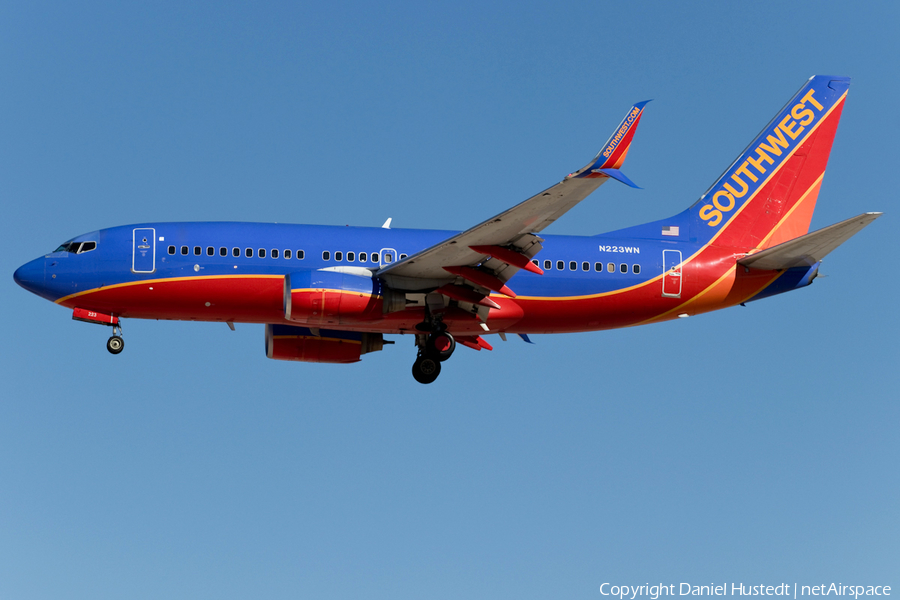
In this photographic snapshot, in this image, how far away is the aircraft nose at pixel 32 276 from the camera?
36156mm

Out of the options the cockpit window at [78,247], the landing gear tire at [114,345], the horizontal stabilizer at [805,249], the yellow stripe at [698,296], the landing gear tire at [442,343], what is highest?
the cockpit window at [78,247]

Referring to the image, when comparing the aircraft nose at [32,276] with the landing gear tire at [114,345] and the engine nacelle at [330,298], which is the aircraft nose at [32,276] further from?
the engine nacelle at [330,298]

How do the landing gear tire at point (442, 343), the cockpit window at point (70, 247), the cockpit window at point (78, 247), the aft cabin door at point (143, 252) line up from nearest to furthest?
the aft cabin door at point (143, 252)
the cockpit window at point (78, 247)
the cockpit window at point (70, 247)
the landing gear tire at point (442, 343)

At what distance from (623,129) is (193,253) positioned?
15.2 m

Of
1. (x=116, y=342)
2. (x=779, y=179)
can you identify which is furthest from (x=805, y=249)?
(x=116, y=342)

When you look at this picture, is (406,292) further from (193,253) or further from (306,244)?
(193,253)

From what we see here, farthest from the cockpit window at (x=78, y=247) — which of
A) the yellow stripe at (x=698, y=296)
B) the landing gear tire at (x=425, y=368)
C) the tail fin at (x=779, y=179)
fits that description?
the tail fin at (x=779, y=179)

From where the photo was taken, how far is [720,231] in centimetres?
4016

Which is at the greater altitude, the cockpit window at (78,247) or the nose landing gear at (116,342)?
the cockpit window at (78,247)

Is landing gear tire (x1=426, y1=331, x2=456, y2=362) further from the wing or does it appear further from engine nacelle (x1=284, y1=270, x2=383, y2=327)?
engine nacelle (x1=284, y1=270, x2=383, y2=327)

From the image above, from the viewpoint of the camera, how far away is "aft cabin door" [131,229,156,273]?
118ft

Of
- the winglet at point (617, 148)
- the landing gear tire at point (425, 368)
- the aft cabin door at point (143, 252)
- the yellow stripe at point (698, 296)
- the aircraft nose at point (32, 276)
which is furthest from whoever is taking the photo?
the yellow stripe at point (698, 296)

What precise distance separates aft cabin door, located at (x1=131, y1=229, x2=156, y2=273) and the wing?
24.8 feet

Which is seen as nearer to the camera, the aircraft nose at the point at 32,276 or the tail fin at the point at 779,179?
the aircraft nose at the point at 32,276
